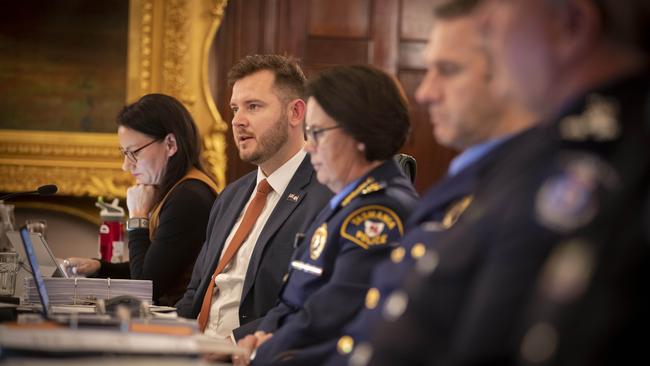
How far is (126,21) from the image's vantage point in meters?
6.34

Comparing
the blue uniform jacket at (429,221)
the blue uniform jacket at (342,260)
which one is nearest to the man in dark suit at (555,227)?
the blue uniform jacket at (429,221)

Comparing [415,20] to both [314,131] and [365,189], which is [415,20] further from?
[365,189]

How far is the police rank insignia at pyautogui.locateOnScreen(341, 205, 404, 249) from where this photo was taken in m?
2.49

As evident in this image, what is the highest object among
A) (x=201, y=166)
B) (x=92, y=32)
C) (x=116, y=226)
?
(x=92, y=32)

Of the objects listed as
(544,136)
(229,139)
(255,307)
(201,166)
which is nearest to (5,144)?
(229,139)

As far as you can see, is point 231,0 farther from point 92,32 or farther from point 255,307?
point 255,307

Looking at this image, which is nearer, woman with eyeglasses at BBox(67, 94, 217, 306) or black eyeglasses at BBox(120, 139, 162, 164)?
woman with eyeglasses at BBox(67, 94, 217, 306)

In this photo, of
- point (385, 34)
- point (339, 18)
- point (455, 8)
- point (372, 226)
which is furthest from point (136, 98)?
point (455, 8)

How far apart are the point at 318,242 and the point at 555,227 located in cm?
→ 146

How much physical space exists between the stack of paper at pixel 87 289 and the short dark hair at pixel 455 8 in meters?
1.83

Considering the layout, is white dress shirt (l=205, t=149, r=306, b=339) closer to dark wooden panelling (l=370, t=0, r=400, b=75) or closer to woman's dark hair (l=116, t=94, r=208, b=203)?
woman's dark hair (l=116, t=94, r=208, b=203)

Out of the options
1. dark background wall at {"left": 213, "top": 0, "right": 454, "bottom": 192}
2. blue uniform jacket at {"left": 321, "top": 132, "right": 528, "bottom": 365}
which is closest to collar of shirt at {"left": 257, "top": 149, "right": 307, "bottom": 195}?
blue uniform jacket at {"left": 321, "top": 132, "right": 528, "bottom": 365}

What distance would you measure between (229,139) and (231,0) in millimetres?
886

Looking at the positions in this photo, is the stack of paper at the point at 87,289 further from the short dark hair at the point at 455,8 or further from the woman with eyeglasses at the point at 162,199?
the short dark hair at the point at 455,8
